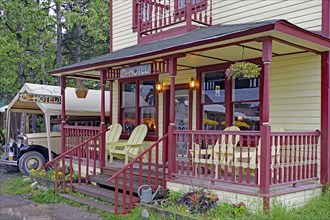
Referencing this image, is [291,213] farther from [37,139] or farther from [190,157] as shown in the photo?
[37,139]

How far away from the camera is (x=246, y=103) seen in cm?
792

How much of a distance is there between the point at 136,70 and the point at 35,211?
11.5 ft

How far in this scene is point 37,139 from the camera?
446 inches

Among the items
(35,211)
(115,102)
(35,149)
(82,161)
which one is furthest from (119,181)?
(35,149)

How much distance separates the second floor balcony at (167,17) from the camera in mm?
8617

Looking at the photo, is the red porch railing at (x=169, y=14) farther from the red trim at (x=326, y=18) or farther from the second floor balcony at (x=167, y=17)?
the red trim at (x=326, y=18)

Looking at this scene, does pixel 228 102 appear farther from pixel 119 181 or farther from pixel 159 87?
pixel 119 181

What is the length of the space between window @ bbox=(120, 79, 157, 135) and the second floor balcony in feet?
4.51

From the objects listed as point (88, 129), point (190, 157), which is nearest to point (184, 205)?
point (190, 157)

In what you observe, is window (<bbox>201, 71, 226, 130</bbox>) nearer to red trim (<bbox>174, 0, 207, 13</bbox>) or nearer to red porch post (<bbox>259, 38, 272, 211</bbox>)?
red trim (<bbox>174, 0, 207, 13</bbox>)

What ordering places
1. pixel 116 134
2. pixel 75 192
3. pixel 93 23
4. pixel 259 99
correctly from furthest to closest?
pixel 93 23
pixel 116 134
pixel 75 192
pixel 259 99

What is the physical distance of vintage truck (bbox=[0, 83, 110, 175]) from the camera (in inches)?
434

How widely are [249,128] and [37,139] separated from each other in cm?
668

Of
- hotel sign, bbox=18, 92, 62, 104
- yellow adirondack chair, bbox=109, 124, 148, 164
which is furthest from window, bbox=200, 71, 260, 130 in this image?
hotel sign, bbox=18, 92, 62, 104
